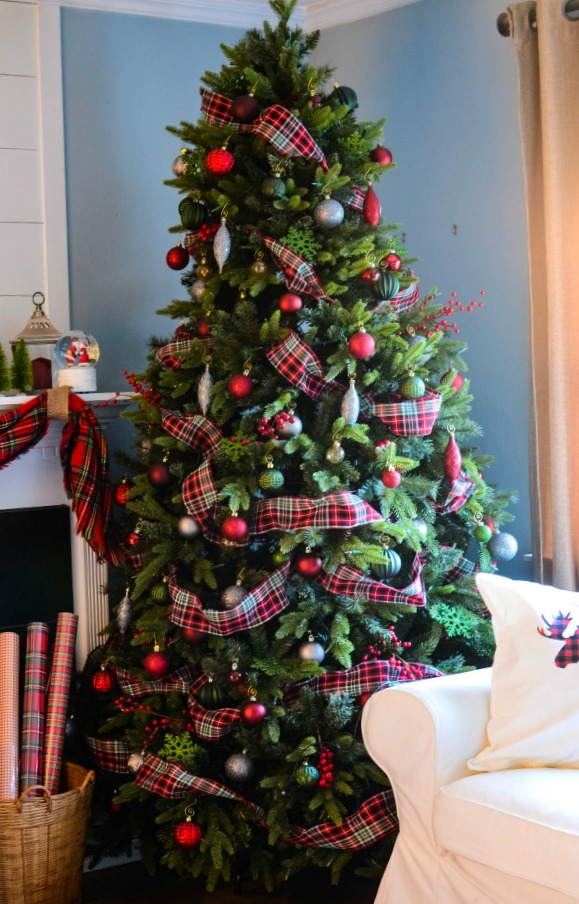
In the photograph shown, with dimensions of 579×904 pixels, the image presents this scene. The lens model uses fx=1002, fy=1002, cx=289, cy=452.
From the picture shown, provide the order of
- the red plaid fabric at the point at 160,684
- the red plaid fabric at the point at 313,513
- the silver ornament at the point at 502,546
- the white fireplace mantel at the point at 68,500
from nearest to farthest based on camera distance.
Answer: the red plaid fabric at the point at 313,513
the red plaid fabric at the point at 160,684
the silver ornament at the point at 502,546
the white fireplace mantel at the point at 68,500

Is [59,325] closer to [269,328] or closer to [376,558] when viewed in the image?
[269,328]

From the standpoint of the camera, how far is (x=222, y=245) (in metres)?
2.41

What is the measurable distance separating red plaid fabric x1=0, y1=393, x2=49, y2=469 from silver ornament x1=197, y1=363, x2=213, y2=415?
0.54m

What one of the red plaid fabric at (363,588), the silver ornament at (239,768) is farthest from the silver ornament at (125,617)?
the red plaid fabric at (363,588)

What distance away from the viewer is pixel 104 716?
2.74m

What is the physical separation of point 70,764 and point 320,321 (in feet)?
4.41

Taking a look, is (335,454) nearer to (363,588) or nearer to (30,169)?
(363,588)

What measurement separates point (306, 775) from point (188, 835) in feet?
1.12

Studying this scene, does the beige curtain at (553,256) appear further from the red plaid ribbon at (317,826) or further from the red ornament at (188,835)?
the red ornament at (188,835)

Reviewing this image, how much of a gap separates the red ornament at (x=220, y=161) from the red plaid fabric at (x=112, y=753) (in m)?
1.49

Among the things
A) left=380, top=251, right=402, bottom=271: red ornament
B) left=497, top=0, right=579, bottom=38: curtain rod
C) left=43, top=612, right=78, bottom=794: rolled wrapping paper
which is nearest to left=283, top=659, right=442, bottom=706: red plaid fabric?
left=43, top=612, right=78, bottom=794: rolled wrapping paper

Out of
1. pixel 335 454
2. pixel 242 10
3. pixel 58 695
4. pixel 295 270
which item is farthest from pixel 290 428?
pixel 242 10

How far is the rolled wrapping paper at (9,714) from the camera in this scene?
253cm

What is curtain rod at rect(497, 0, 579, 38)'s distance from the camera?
105 inches
